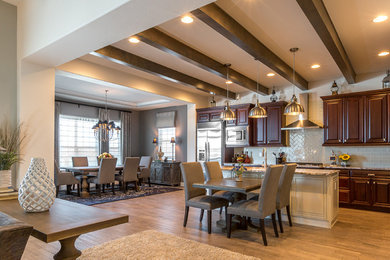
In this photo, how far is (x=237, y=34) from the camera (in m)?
3.69

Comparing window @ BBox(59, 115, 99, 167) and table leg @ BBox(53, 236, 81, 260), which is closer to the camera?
table leg @ BBox(53, 236, 81, 260)

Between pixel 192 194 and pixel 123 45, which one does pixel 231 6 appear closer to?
pixel 123 45

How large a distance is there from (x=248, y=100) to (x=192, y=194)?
4.47 metres

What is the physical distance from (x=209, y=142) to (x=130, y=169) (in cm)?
233

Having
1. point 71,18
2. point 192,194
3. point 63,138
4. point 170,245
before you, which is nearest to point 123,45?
point 71,18

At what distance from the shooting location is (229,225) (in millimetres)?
3650

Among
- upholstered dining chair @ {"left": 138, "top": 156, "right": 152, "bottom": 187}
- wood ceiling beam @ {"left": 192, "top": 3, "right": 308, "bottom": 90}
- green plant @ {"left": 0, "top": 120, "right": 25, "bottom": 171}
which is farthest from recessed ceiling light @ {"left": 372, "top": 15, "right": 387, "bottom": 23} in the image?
upholstered dining chair @ {"left": 138, "top": 156, "right": 152, "bottom": 187}

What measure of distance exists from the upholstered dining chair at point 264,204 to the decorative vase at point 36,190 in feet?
7.45

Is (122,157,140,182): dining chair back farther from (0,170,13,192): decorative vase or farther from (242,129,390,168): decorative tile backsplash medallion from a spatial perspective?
(0,170,13,192): decorative vase

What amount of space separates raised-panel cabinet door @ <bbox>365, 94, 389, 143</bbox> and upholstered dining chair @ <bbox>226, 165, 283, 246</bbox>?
3268 millimetres

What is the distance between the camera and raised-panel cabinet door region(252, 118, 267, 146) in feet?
23.5

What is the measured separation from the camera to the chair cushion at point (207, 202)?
3.81 meters

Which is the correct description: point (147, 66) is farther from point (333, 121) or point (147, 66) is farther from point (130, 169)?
point (333, 121)

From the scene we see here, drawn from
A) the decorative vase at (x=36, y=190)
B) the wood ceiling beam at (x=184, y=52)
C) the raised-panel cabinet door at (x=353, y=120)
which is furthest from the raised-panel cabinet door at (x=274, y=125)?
the decorative vase at (x=36, y=190)
